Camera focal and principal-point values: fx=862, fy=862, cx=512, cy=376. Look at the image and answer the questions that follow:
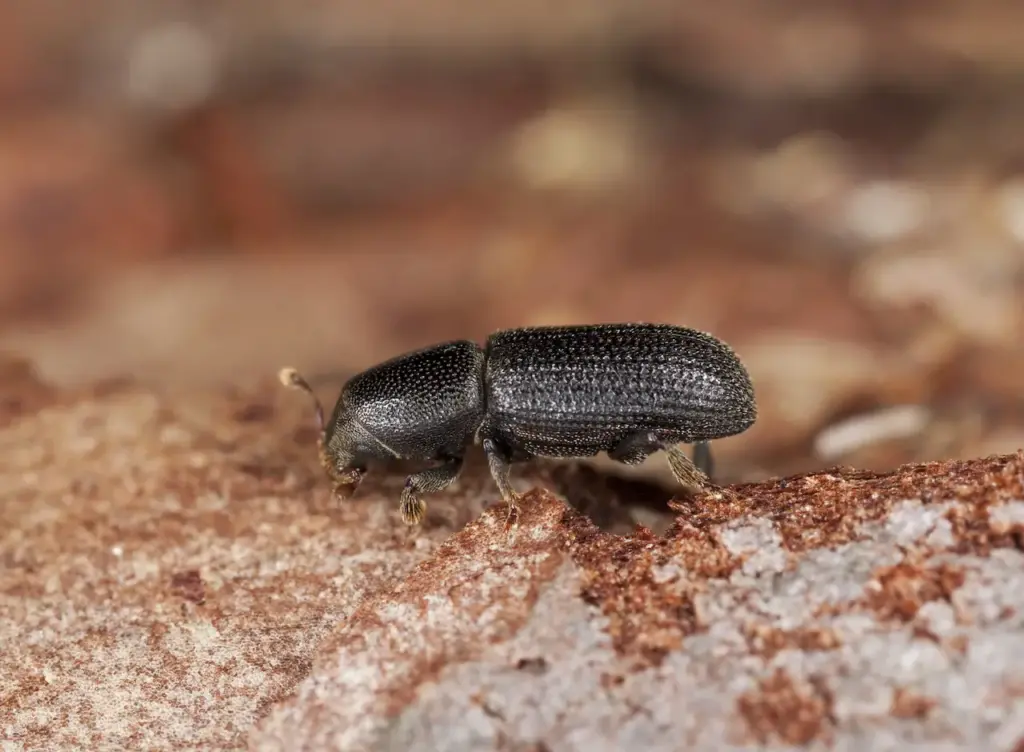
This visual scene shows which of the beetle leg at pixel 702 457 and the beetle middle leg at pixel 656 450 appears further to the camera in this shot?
the beetle leg at pixel 702 457

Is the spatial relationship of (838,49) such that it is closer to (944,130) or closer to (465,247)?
(944,130)

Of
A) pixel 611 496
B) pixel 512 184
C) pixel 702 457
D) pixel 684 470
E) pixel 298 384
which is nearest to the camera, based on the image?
pixel 684 470

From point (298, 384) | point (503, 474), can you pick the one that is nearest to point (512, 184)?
point (298, 384)

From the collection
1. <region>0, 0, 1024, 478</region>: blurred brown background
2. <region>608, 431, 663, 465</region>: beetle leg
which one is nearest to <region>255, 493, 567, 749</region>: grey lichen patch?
<region>608, 431, 663, 465</region>: beetle leg

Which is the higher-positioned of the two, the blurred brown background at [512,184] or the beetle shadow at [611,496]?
the blurred brown background at [512,184]

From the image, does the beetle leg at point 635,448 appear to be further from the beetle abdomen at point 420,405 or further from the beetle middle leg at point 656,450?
the beetle abdomen at point 420,405

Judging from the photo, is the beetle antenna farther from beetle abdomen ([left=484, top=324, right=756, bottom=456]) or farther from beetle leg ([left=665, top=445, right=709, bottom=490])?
beetle leg ([left=665, top=445, right=709, bottom=490])

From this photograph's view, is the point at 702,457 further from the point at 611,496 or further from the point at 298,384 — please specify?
the point at 298,384

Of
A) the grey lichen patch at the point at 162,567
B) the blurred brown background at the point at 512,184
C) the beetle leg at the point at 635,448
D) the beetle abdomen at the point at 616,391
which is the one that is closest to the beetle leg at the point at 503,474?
the beetle abdomen at the point at 616,391
